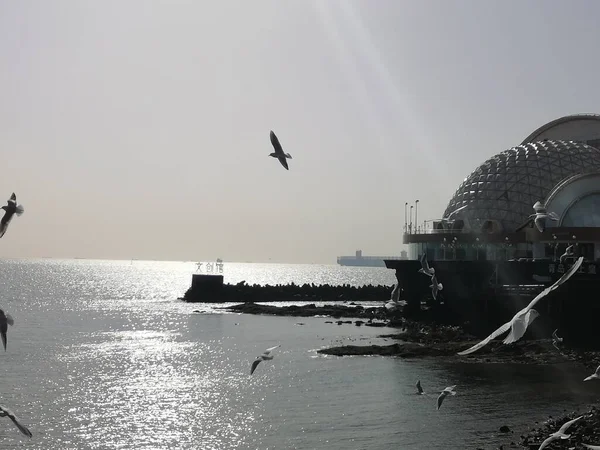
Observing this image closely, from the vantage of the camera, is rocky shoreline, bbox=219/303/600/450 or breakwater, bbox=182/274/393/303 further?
breakwater, bbox=182/274/393/303

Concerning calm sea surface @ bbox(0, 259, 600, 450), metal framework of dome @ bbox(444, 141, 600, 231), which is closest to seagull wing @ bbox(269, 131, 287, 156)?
calm sea surface @ bbox(0, 259, 600, 450)

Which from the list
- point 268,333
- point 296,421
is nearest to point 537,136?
point 268,333

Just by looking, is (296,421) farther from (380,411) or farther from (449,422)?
(449,422)

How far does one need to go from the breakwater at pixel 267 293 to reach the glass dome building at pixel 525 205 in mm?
27697

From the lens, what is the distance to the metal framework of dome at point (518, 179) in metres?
87.8

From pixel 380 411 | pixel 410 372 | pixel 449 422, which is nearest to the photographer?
pixel 449 422

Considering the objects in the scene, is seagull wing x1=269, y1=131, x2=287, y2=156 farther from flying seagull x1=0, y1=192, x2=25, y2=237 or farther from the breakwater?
the breakwater

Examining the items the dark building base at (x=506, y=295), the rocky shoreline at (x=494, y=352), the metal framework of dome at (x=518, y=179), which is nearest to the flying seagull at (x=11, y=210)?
the rocky shoreline at (x=494, y=352)

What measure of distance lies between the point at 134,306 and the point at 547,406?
91.3 meters

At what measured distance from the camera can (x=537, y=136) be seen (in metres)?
110

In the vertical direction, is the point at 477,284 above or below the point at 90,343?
above

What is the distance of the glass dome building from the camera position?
75688 millimetres

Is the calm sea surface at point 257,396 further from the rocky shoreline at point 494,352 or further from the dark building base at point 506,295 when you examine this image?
the dark building base at point 506,295

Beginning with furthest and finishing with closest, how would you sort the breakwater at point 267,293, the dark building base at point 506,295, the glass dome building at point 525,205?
1. the breakwater at point 267,293
2. the glass dome building at point 525,205
3. the dark building base at point 506,295
